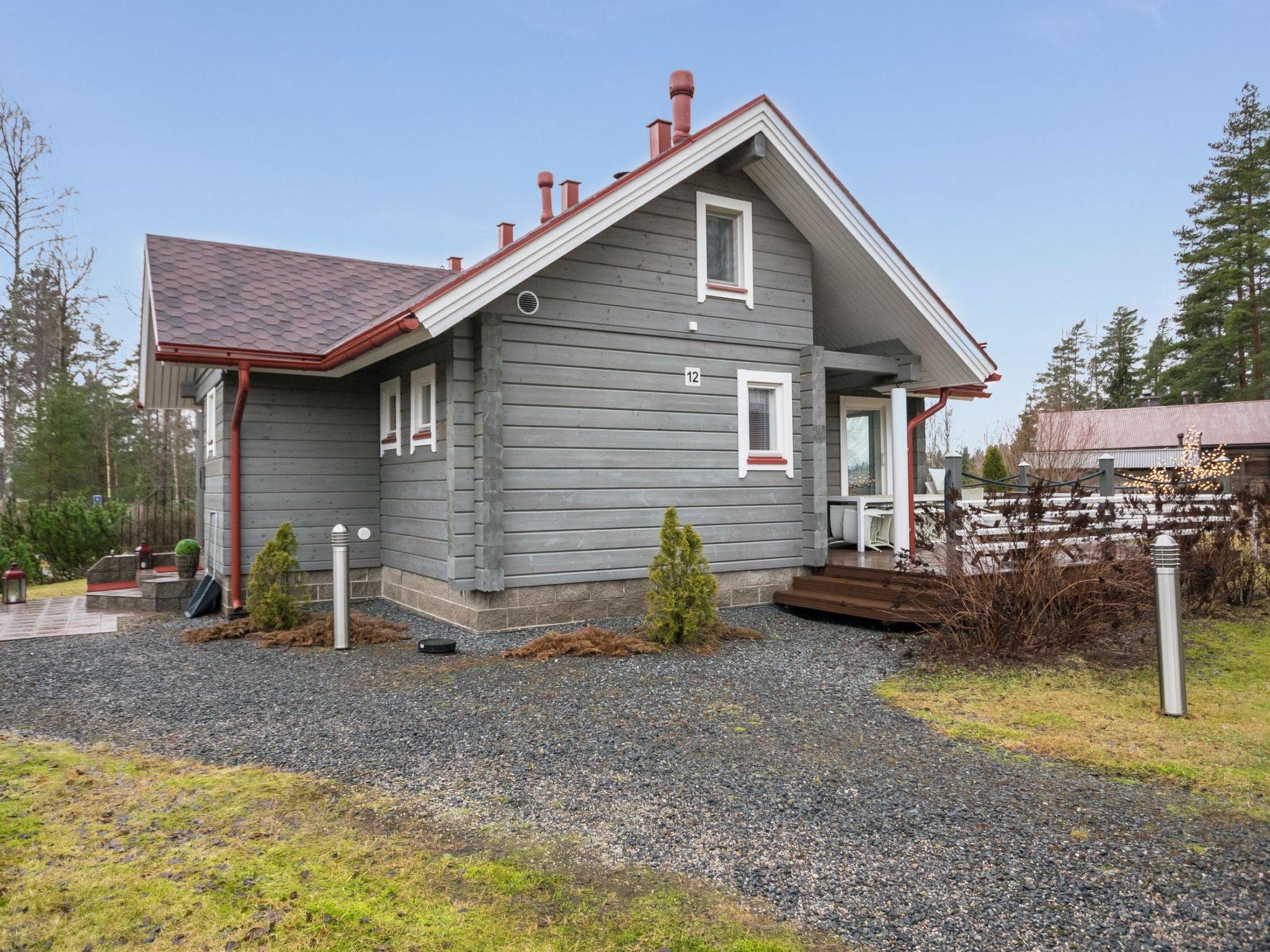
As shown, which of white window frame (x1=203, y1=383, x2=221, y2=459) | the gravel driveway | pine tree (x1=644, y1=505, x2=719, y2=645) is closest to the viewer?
the gravel driveway

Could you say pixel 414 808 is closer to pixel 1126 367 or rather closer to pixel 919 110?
pixel 919 110

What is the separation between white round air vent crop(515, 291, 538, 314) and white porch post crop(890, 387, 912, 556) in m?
4.53

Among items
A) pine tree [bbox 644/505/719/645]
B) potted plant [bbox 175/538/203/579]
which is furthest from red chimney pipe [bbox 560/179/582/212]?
potted plant [bbox 175/538/203/579]

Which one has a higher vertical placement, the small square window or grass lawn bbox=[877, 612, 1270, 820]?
the small square window

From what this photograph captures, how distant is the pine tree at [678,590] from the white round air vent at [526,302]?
8.14 feet

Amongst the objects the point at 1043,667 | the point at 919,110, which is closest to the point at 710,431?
the point at 1043,667

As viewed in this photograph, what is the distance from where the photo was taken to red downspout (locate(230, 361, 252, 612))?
9.25 m

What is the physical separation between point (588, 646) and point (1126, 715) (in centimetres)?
403

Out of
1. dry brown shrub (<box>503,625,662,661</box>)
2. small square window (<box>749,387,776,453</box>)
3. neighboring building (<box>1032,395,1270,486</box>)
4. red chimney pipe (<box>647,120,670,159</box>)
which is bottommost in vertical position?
dry brown shrub (<box>503,625,662,661</box>)

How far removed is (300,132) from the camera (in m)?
24.4

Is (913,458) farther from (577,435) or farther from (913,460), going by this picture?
(577,435)

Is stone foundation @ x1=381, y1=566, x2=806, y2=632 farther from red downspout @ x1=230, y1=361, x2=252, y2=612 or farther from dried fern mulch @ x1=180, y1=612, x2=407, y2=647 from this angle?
red downspout @ x1=230, y1=361, x2=252, y2=612

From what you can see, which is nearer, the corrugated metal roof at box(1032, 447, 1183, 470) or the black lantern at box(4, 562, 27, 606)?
the black lantern at box(4, 562, 27, 606)

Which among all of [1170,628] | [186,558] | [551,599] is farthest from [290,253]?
[1170,628]
